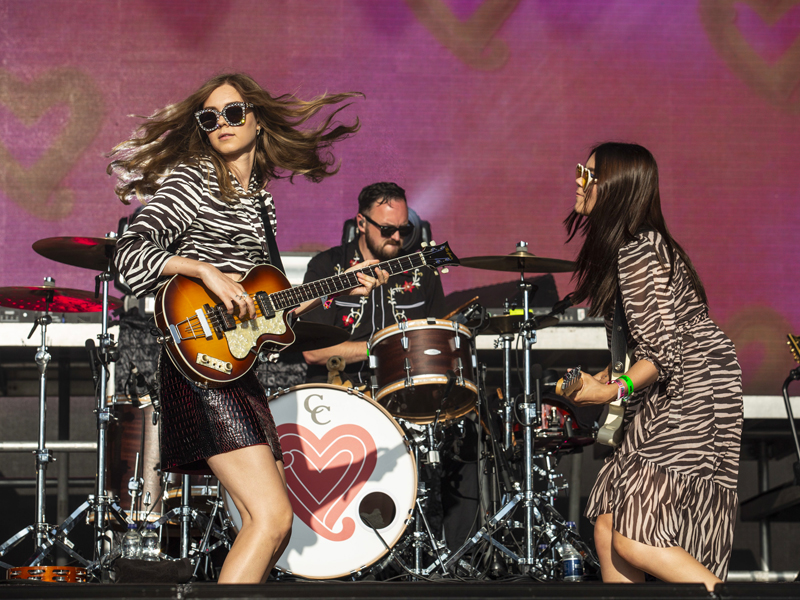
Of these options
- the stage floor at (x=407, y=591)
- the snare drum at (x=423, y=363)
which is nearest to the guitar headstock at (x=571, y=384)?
the stage floor at (x=407, y=591)

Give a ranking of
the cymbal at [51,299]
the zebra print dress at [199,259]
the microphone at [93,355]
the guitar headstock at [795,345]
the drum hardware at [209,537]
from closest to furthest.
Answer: the zebra print dress at [199,259] < the drum hardware at [209,537] < the microphone at [93,355] < the cymbal at [51,299] < the guitar headstock at [795,345]

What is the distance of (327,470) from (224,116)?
2169 millimetres

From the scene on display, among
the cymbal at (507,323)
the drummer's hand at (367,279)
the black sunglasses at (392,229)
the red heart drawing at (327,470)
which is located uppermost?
the black sunglasses at (392,229)

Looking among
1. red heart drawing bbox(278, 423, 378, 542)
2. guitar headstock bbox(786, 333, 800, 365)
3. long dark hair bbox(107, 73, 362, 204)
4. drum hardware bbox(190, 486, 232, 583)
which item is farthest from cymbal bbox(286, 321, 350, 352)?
guitar headstock bbox(786, 333, 800, 365)

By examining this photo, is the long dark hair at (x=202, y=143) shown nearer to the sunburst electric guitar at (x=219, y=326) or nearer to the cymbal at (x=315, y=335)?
the sunburst electric guitar at (x=219, y=326)

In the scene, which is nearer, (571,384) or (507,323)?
(571,384)

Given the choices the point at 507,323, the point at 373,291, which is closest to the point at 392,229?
the point at 373,291

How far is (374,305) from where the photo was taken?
5715 millimetres

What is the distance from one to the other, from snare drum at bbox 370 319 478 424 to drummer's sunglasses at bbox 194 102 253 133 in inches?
83.8

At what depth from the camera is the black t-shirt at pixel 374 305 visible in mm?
5656

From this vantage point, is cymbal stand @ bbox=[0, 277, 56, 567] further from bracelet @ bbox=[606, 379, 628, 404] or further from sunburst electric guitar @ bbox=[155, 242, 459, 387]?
bracelet @ bbox=[606, 379, 628, 404]

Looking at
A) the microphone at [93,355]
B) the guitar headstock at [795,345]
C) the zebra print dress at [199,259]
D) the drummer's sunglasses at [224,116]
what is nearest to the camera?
the zebra print dress at [199,259]

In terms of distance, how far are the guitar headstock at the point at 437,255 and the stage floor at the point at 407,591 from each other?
1855 millimetres

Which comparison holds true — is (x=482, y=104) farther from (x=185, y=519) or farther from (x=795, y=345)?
(x=185, y=519)
